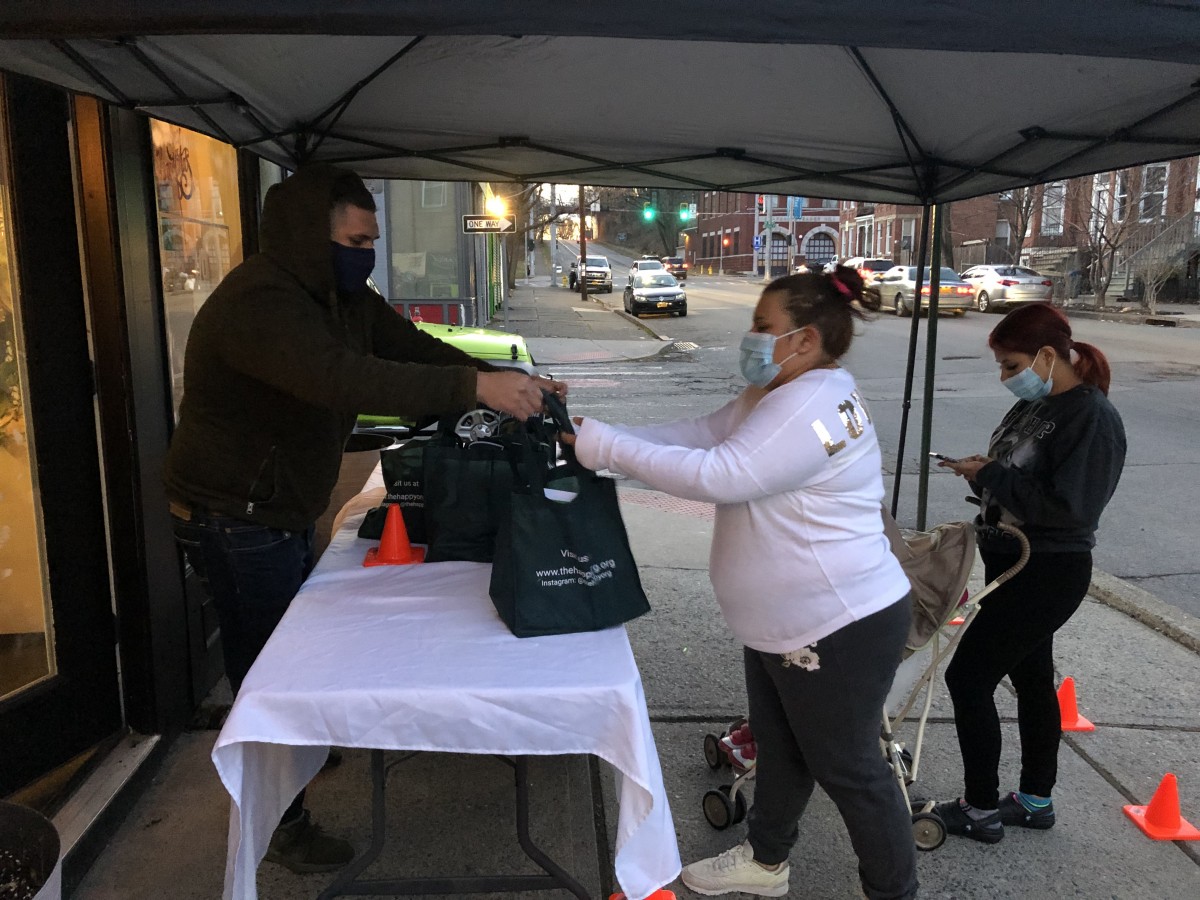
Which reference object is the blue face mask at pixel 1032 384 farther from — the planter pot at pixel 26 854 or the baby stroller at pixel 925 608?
the planter pot at pixel 26 854

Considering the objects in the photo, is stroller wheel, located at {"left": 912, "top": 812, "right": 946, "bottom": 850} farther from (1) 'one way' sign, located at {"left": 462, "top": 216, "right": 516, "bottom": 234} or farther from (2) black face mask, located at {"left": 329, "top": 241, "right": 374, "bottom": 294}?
(1) 'one way' sign, located at {"left": 462, "top": 216, "right": 516, "bottom": 234}

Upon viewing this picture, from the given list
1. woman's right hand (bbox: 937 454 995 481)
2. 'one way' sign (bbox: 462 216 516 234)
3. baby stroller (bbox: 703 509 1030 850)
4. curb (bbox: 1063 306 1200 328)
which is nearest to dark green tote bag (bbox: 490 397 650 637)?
baby stroller (bbox: 703 509 1030 850)

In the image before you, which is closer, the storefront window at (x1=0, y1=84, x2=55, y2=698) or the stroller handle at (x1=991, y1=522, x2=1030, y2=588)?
the stroller handle at (x1=991, y1=522, x2=1030, y2=588)

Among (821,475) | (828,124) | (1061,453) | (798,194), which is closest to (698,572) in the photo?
(798,194)

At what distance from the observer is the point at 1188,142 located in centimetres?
333

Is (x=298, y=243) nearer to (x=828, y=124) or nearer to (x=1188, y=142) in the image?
(x=828, y=124)

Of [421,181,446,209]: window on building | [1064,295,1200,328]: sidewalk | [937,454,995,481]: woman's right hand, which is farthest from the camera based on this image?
[1064,295,1200,328]: sidewalk

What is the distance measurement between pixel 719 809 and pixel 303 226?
7.28 ft

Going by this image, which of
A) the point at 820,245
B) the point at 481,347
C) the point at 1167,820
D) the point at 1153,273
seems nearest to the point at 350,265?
the point at 1167,820

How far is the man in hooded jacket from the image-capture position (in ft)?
7.34

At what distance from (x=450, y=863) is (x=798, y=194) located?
3861mm

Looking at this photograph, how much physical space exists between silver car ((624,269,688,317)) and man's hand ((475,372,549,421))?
1084 inches

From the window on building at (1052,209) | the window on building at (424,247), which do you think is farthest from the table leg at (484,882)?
the window on building at (1052,209)

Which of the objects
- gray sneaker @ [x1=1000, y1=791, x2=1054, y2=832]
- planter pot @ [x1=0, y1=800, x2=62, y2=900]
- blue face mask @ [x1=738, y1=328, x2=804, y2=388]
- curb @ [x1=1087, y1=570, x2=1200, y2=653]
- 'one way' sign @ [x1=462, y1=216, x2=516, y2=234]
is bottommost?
curb @ [x1=1087, y1=570, x2=1200, y2=653]
